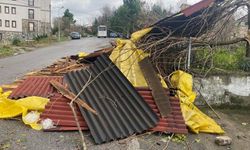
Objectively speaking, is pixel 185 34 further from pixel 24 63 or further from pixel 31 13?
pixel 31 13

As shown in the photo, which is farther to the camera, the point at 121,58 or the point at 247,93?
the point at 247,93

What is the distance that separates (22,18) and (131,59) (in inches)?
2130

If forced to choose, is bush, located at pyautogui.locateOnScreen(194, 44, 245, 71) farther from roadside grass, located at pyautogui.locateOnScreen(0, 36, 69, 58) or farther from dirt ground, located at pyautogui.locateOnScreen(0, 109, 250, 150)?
roadside grass, located at pyautogui.locateOnScreen(0, 36, 69, 58)

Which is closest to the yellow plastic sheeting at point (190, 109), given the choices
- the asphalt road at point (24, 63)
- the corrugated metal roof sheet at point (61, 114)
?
the corrugated metal roof sheet at point (61, 114)

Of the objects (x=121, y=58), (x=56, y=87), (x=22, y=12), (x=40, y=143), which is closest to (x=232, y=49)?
(x=121, y=58)

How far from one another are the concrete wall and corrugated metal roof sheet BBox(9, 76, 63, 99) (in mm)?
4076

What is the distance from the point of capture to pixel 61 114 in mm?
6148

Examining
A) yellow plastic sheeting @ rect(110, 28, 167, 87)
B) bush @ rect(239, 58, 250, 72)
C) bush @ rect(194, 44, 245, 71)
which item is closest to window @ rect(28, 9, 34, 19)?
bush @ rect(194, 44, 245, 71)

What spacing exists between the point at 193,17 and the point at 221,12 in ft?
2.55

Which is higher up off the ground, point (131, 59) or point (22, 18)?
point (22, 18)

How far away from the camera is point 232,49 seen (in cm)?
1127

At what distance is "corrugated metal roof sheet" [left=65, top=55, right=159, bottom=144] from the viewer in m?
5.77

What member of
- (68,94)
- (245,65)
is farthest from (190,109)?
(245,65)

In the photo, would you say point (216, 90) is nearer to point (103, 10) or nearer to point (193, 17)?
point (193, 17)
